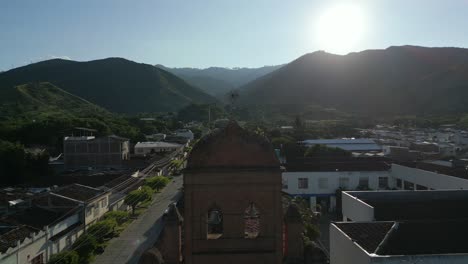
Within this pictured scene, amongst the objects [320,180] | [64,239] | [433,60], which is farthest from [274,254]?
[433,60]

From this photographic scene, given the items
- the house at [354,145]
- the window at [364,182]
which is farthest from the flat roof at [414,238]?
the house at [354,145]

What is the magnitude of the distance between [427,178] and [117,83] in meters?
139

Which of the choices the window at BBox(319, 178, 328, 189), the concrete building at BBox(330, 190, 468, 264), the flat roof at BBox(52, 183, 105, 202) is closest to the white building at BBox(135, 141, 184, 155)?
the window at BBox(319, 178, 328, 189)

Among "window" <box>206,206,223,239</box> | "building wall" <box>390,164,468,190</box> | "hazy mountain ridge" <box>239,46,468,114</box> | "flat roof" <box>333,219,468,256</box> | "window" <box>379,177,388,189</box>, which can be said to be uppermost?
"hazy mountain ridge" <box>239,46,468,114</box>

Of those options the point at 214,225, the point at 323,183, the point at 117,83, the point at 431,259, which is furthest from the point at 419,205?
the point at 117,83

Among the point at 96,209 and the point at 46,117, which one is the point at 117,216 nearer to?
the point at 96,209

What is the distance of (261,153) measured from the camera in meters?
7.75

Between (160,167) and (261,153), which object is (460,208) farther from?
(160,167)

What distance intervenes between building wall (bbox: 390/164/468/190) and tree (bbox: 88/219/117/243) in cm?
2013

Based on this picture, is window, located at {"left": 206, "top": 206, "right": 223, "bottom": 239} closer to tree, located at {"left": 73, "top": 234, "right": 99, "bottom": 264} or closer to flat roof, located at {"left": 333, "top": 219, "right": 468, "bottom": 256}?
flat roof, located at {"left": 333, "top": 219, "right": 468, "bottom": 256}

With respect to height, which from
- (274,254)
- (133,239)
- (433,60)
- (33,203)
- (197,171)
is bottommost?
(133,239)

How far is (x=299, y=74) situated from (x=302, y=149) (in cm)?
10026

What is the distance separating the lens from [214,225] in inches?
341

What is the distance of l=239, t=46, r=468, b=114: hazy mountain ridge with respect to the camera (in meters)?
118
